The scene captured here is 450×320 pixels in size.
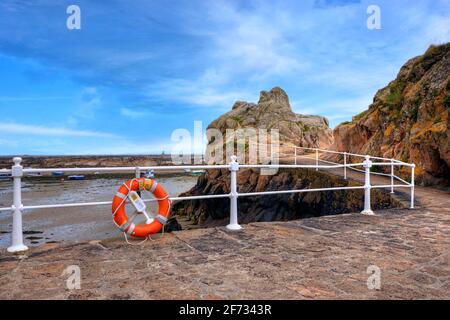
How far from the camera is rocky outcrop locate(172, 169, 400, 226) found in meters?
→ 12.7

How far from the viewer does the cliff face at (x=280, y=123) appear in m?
40.1

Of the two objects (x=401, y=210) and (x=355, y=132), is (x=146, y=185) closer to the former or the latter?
(x=401, y=210)

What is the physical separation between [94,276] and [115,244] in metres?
1.20

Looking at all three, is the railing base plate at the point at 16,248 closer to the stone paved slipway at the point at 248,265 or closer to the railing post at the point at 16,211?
the railing post at the point at 16,211

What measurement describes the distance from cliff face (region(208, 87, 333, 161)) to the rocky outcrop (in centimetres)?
1189

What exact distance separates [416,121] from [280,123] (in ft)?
91.5

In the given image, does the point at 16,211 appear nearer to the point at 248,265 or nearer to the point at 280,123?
the point at 248,265

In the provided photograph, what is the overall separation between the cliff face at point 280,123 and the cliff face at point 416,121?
19.4m

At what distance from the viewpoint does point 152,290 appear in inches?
109

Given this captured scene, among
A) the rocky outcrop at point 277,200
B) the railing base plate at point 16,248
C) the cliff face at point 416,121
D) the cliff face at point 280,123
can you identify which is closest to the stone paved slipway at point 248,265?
the railing base plate at point 16,248

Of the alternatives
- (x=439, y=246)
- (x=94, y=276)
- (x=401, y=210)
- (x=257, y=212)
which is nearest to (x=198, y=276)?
(x=94, y=276)

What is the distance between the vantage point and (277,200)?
60.6ft

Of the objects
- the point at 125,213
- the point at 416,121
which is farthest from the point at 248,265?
the point at 416,121

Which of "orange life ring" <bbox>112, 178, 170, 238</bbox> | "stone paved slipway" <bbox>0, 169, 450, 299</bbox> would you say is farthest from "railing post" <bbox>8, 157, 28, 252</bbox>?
"orange life ring" <bbox>112, 178, 170, 238</bbox>
